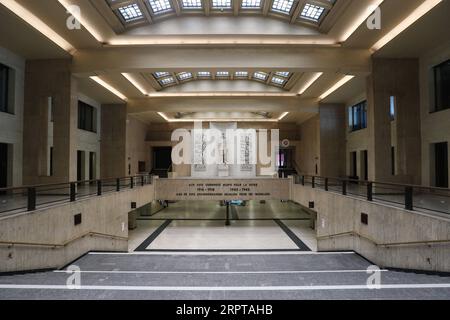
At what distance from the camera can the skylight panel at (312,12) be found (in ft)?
37.1

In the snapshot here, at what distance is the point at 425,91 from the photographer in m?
12.4

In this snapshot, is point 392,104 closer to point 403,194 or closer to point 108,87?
point 403,194

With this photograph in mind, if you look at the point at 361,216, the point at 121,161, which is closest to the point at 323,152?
the point at 361,216

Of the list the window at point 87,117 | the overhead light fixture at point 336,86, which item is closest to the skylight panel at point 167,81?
the window at point 87,117

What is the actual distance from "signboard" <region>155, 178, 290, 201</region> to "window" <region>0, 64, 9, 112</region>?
9.78 metres

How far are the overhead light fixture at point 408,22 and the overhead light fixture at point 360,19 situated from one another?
4.16 ft

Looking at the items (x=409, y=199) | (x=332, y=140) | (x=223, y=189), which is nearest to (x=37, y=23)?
(x=409, y=199)

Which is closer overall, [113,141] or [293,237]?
[293,237]

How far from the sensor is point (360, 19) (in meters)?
10.6

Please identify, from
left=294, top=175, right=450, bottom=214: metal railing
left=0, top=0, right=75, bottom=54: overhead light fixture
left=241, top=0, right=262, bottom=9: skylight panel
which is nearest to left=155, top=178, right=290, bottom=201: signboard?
left=294, top=175, right=450, bottom=214: metal railing

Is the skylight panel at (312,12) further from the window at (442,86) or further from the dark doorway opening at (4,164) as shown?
the dark doorway opening at (4,164)

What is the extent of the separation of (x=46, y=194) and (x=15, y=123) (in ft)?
11.6
